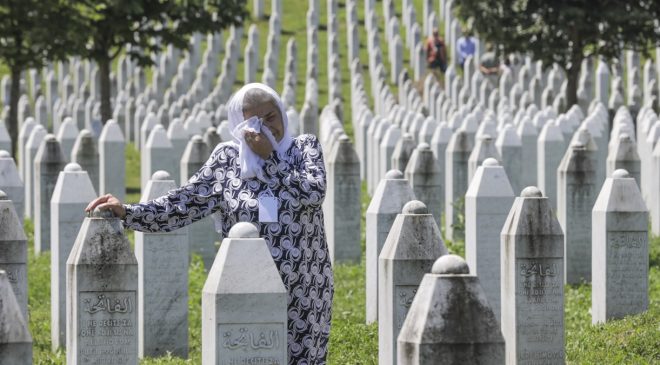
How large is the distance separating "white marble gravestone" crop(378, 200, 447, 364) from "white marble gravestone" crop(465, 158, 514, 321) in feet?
10.2

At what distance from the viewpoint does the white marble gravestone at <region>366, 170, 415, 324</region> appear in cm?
1273

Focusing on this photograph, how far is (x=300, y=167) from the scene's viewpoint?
27.3ft

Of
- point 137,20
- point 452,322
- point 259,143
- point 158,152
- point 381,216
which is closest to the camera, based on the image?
point 452,322

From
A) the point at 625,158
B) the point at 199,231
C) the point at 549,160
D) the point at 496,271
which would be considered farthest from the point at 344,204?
the point at 496,271

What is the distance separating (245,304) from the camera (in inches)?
300

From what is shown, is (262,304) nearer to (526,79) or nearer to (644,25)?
(644,25)

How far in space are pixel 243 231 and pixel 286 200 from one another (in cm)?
64

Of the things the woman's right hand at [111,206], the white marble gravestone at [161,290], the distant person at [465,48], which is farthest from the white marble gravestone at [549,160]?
the distant person at [465,48]

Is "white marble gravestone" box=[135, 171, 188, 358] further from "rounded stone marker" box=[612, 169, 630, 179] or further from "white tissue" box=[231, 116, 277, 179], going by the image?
"white tissue" box=[231, 116, 277, 179]

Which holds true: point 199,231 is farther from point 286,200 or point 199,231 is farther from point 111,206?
point 286,200

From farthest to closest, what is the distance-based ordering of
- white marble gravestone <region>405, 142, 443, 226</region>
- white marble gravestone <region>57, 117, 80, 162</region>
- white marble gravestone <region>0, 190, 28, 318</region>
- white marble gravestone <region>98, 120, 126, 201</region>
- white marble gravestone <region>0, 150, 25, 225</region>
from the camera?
white marble gravestone <region>57, 117, 80, 162</region> < white marble gravestone <region>98, 120, 126, 201</region> < white marble gravestone <region>405, 142, 443, 226</region> < white marble gravestone <region>0, 150, 25, 225</region> < white marble gravestone <region>0, 190, 28, 318</region>

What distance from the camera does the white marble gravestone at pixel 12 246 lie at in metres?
10.8

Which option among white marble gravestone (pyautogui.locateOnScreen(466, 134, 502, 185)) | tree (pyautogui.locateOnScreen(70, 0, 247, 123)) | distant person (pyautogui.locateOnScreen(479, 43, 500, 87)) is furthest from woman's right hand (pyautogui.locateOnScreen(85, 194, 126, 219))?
distant person (pyautogui.locateOnScreen(479, 43, 500, 87))

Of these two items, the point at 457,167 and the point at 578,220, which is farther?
the point at 457,167
